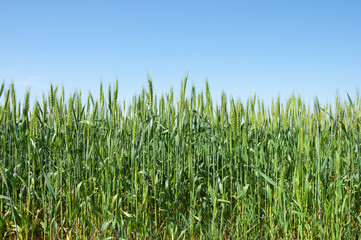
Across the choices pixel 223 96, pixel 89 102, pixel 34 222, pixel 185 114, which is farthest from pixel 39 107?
pixel 223 96

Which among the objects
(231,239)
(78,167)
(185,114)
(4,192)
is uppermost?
(185,114)

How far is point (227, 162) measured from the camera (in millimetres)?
2070

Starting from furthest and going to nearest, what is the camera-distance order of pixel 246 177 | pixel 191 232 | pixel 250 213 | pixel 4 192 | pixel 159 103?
1. pixel 159 103
2. pixel 4 192
3. pixel 246 177
4. pixel 250 213
5. pixel 191 232

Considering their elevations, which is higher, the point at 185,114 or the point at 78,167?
the point at 185,114

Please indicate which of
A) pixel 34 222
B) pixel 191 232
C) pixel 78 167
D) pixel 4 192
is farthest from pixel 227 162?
pixel 4 192

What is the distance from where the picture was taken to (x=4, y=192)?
2322mm

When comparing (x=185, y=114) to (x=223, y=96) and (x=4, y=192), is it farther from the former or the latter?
(x=4, y=192)

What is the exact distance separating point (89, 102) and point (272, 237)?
170 centimetres

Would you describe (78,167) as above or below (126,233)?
above

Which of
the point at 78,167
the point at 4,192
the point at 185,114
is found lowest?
the point at 4,192

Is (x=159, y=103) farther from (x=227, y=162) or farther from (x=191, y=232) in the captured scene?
(x=191, y=232)

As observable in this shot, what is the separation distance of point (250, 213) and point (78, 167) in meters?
1.20

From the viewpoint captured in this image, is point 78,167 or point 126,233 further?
point 78,167

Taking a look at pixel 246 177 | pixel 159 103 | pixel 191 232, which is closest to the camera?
pixel 191 232
